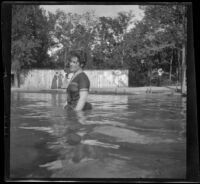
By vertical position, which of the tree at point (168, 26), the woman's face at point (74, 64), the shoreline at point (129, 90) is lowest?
the shoreline at point (129, 90)

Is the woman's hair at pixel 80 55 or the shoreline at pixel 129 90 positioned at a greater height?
the woman's hair at pixel 80 55

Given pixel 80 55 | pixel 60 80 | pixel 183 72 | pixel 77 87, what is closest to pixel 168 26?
pixel 183 72

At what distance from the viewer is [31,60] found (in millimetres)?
3689

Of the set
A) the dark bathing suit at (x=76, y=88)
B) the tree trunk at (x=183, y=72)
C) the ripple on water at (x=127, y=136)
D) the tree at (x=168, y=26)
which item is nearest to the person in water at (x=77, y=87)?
the dark bathing suit at (x=76, y=88)

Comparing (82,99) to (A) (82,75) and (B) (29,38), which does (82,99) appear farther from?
(B) (29,38)

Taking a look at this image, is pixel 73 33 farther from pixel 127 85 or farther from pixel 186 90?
pixel 186 90

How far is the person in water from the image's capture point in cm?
367

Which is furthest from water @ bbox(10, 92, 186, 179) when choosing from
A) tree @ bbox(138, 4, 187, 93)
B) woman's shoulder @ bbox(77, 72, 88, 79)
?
tree @ bbox(138, 4, 187, 93)

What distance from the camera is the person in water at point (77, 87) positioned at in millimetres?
3672

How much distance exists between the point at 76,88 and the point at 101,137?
53cm

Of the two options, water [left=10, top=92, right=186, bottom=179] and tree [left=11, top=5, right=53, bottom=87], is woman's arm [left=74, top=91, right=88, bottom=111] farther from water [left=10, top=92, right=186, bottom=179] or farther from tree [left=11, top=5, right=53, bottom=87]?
tree [left=11, top=5, right=53, bottom=87]

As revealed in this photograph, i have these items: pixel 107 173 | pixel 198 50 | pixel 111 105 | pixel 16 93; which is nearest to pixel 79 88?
pixel 111 105

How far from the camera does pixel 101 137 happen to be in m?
3.60

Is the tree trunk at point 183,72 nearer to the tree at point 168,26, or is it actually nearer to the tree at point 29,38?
the tree at point 168,26
